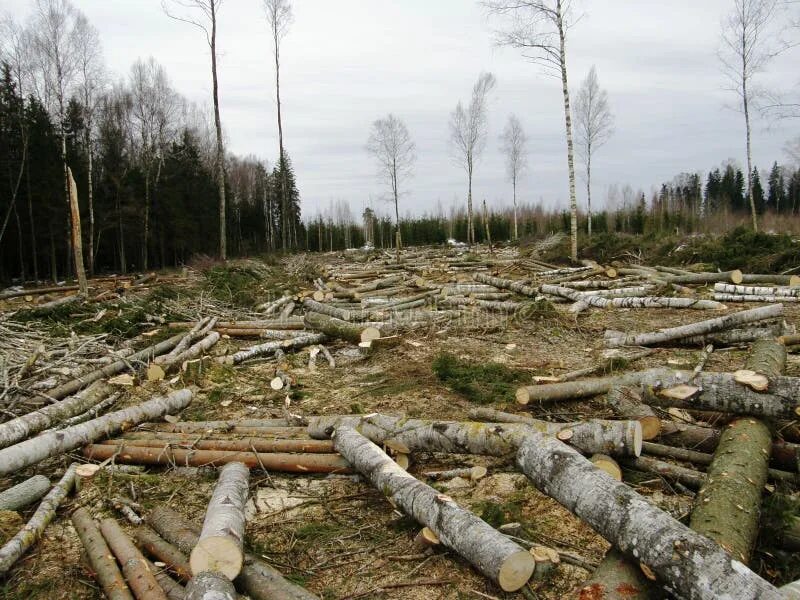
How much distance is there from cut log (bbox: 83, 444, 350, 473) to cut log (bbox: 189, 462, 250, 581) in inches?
24.0

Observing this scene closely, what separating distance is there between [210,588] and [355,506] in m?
1.46

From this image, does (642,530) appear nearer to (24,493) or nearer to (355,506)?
(355,506)

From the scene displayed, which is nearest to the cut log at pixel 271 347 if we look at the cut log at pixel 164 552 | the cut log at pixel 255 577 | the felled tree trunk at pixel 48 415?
the felled tree trunk at pixel 48 415

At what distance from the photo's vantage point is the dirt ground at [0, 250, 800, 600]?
2.95 metres

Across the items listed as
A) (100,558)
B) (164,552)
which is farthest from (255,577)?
(100,558)

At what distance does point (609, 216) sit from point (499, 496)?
44.6 m

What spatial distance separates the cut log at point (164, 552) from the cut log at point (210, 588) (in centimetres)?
44

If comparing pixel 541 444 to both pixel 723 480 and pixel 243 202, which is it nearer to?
pixel 723 480

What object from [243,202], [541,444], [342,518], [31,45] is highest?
[31,45]

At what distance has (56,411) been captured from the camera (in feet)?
17.5

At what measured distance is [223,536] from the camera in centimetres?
277

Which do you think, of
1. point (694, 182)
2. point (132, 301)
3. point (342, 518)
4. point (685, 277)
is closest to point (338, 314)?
point (132, 301)

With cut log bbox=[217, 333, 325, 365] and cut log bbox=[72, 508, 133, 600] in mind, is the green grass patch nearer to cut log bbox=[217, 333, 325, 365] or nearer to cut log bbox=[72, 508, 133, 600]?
cut log bbox=[217, 333, 325, 365]

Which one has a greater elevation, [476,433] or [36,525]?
[476,433]
